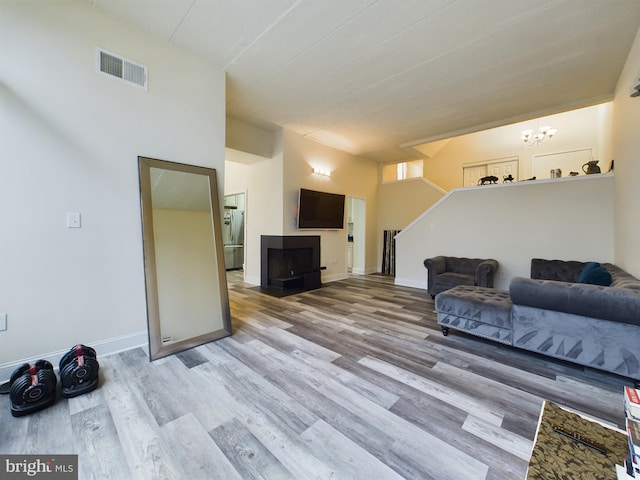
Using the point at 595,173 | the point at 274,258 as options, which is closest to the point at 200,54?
the point at 274,258

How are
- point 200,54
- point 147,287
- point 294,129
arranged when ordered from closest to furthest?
1. point 147,287
2. point 200,54
3. point 294,129

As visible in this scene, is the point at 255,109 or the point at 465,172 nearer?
the point at 255,109

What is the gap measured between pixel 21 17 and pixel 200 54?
1382 millimetres

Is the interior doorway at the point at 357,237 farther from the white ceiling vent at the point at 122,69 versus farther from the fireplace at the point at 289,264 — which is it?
the white ceiling vent at the point at 122,69

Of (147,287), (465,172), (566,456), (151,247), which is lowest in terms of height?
(566,456)

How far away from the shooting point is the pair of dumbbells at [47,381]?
5.24 feet

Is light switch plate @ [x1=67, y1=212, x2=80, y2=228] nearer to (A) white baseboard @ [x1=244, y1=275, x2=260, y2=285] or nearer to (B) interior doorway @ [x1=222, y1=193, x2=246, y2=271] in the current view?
(A) white baseboard @ [x1=244, y1=275, x2=260, y2=285]

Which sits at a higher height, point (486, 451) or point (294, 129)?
point (294, 129)

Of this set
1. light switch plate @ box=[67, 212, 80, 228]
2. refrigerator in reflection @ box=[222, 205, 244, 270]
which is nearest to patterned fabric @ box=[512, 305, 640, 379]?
light switch plate @ box=[67, 212, 80, 228]

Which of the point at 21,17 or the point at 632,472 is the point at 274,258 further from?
the point at 632,472

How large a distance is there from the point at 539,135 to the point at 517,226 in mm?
3543

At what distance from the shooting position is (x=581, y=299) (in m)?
2.02

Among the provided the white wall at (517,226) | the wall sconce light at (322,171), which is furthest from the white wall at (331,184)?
the white wall at (517,226)

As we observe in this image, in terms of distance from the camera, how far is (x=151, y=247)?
2.48m
